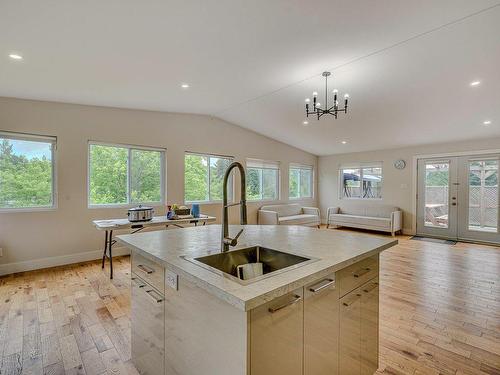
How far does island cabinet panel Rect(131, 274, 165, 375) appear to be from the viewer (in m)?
1.49

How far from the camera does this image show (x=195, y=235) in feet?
6.60

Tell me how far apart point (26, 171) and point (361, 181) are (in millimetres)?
7815

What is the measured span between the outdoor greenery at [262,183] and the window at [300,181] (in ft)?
2.04

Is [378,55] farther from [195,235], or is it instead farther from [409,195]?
[409,195]

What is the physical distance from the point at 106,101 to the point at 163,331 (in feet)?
13.1

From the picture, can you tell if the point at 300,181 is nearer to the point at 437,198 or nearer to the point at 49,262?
the point at 437,198

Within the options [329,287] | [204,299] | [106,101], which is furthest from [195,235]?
[106,101]

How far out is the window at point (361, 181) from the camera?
7.58 metres

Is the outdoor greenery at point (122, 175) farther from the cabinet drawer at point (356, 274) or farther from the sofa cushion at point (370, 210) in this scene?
the sofa cushion at point (370, 210)

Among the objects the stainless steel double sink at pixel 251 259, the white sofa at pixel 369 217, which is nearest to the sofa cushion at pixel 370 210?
the white sofa at pixel 369 217

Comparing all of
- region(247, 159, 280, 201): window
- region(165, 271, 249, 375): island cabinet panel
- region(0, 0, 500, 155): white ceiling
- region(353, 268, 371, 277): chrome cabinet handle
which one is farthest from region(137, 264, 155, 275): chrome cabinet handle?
region(247, 159, 280, 201): window

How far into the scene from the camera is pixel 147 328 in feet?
5.31

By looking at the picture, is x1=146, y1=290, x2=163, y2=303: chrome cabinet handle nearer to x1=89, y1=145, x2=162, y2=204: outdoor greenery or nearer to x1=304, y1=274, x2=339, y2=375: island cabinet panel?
x1=304, y1=274, x2=339, y2=375: island cabinet panel

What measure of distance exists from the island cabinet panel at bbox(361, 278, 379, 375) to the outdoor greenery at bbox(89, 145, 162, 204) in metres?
4.41
